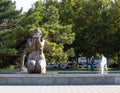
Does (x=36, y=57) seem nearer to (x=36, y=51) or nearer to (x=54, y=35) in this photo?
(x=36, y=51)

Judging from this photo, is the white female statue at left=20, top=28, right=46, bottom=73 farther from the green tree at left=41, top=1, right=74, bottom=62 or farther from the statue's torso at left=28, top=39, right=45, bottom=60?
the green tree at left=41, top=1, right=74, bottom=62

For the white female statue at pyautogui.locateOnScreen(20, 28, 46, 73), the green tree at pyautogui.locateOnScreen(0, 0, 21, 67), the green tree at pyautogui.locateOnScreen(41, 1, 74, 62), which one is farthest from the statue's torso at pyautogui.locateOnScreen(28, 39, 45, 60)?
the green tree at pyautogui.locateOnScreen(41, 1, 74, 62)

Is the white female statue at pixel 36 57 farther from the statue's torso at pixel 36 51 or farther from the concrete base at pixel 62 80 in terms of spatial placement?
the concrete base at pixel 62 80

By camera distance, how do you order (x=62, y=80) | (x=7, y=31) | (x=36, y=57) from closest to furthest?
1. (x=62, y=80)
2. (x=36, y=57)
3. (x=7, y=31)

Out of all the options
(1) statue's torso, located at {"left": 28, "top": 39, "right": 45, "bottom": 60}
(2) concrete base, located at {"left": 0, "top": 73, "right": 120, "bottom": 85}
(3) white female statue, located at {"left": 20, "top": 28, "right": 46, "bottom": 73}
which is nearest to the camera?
(2) concrete base, located at {"left": 0, "top": 73, "right": 120, "bottom": 85}

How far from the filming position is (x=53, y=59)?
31469 mm

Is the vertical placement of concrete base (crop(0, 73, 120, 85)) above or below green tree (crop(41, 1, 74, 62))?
below

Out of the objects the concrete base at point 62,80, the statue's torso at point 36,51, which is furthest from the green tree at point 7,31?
the concrete base at point 62,80

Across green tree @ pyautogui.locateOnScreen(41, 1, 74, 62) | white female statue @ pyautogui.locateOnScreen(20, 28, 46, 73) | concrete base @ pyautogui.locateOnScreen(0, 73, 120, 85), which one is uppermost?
green tree @ pyautogui.locateOnScreen(41, 1, 74, 62)

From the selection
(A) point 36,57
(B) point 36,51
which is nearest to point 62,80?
(A) point 36,57

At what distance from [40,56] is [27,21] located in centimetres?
1161
